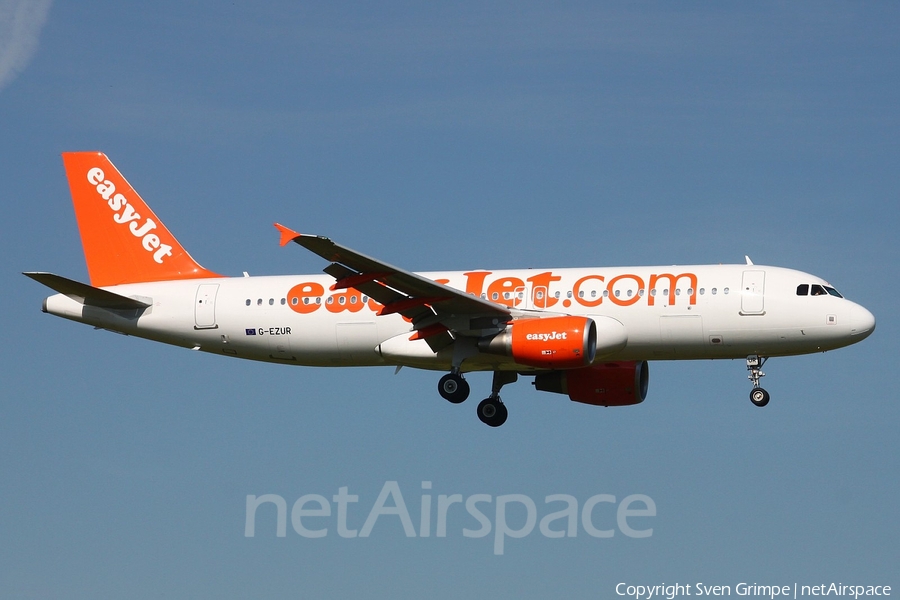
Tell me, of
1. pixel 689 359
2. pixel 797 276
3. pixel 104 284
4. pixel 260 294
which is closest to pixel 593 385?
pixel 689 359

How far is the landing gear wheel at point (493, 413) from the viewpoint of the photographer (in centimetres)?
4197

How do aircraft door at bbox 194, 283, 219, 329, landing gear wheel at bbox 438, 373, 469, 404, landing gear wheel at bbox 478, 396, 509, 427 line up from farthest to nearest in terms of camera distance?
aircraft door at bbox 194, 283, 219, 329, landing gear wheel at bbox 478, 396, 509, 427, landing gear wheel at bbox 438, 373, 469, 404

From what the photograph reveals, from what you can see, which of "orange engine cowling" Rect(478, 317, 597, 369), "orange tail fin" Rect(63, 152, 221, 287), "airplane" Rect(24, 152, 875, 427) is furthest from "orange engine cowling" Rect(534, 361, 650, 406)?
"orange tail fin" Rect(63, 152, 221, 287)

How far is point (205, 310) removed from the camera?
42.8 meters

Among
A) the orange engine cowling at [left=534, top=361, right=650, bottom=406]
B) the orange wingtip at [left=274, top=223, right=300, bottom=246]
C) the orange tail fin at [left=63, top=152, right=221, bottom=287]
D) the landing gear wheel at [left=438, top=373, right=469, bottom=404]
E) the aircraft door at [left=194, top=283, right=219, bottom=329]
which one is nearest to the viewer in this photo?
the orange wingtip at [left=274, top=223, right=300, bottom=246]

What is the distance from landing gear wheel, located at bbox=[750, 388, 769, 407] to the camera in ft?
128

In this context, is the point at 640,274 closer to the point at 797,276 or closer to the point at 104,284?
the point at 797,276

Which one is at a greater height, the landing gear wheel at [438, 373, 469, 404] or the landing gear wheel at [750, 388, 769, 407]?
the landing gear wheel at [750, 388, 769, 407]

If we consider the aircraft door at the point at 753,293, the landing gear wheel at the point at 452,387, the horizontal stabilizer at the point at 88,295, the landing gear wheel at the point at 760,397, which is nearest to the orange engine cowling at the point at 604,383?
the landing gear wheel at the point at 452,387

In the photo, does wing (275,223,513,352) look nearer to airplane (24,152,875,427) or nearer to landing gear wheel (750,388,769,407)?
airplane (24,152,875,427)

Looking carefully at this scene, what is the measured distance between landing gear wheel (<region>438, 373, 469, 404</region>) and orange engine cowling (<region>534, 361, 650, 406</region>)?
439 centimetres

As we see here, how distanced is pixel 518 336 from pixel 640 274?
Answer: 14.1 feet

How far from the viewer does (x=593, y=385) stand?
1704 inches

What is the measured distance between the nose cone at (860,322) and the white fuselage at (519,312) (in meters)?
0.04
